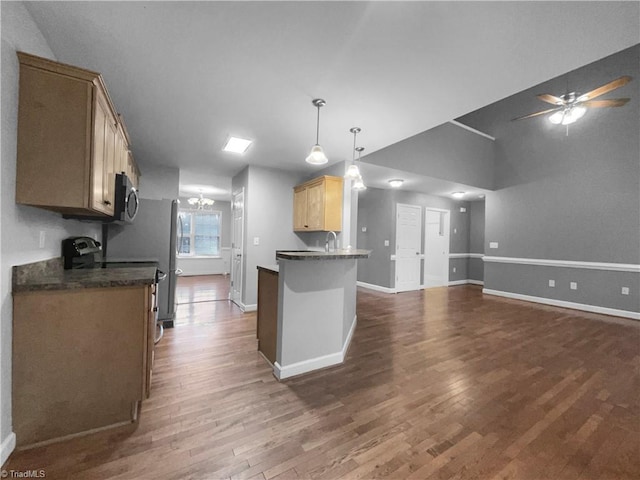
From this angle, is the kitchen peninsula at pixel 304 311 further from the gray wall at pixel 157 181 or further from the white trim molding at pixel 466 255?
the white trim molding at pixel 466 255

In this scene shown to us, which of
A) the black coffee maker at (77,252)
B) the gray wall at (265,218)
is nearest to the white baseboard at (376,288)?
the gray wall at (265,218)

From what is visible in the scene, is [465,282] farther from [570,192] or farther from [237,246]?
[237,246]

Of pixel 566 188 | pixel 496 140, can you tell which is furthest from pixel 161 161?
pixel 566 188

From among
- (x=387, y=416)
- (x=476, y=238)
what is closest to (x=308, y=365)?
(x=387, y=416)

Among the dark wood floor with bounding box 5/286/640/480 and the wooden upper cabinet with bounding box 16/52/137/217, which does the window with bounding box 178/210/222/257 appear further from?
the wooden upper cabinet with bounding box 16/52/137/217

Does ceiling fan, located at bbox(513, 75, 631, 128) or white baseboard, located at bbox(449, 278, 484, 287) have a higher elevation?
ceiling fan, located at bbox(513, 75, 631, 128)

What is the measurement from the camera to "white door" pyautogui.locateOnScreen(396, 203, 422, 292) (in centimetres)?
643

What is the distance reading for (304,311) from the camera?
7.88ft

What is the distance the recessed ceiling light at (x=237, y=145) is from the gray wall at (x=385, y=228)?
3.74m

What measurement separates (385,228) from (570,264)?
372 cm

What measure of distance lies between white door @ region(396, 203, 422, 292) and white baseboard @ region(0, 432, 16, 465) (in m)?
6.14

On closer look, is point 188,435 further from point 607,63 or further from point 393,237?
point 607,63

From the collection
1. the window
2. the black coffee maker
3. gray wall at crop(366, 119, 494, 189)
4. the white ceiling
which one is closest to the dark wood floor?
the black coffee maker

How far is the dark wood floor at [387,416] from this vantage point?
4.68 feet
